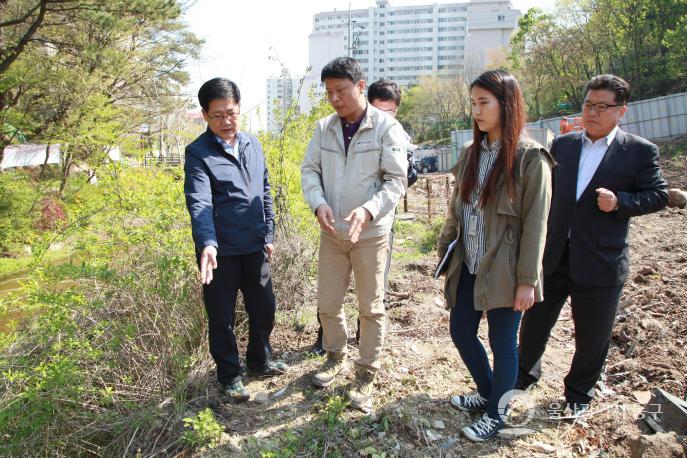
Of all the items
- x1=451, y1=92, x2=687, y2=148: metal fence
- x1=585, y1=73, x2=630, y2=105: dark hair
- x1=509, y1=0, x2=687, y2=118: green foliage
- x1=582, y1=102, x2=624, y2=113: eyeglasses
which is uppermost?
x1=509, y1=0, x2=687, y2=118: green foliage

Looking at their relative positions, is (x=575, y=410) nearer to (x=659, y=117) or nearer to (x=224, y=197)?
(x=224, y=197)

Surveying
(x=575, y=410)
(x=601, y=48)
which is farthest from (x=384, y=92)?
(x=601, y=48)

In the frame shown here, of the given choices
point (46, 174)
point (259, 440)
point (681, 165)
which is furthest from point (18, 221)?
point (681, 165)

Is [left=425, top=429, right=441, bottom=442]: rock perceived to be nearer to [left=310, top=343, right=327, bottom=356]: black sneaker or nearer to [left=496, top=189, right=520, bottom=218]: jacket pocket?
[left=310, top=343, right=327, bottom=356]: black sneaker

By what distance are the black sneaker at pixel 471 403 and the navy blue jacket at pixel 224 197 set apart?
1429mm

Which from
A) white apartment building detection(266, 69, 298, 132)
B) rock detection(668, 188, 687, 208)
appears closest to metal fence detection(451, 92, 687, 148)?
rock detection(668, 188, 687, 208)

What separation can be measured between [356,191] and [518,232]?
844 millimetres

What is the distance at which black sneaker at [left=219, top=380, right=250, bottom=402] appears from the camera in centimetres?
271

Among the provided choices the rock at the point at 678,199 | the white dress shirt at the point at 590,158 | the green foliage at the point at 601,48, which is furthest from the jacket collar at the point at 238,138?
the green foliage at the point at 601,48

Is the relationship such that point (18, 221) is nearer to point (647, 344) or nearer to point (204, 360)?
point (204, 360)

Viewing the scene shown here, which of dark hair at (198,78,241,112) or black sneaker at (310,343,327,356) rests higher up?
dark hair at (198,78,241,112)

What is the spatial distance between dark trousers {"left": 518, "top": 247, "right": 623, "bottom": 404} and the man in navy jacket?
5.16 ft

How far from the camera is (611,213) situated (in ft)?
7.63

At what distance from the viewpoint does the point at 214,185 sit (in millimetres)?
2605
